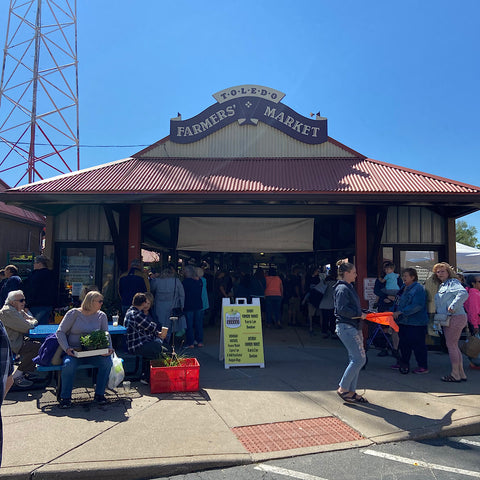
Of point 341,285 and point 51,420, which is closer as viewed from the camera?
point 51,420

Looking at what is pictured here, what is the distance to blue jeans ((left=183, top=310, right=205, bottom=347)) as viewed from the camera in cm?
836

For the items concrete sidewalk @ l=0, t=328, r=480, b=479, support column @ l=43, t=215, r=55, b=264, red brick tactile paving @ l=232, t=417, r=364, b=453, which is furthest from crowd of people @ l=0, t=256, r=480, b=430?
support column @ l=43, t=215, r=55, b=264

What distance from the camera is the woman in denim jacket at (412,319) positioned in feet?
20.8

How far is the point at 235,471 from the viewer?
11.6 feet

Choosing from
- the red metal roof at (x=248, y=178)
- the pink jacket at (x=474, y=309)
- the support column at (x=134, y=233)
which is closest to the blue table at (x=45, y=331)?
the support column at (x=134, y=233)

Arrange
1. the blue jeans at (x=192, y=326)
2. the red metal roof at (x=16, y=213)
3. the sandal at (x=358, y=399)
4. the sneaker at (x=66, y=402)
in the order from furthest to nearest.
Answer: the red metal roof at (x=16, y=213)
the blue jeans at (x=192, y=326)
the sandal at (x=358, y=399)
the sneaker at (x=66, y=402)

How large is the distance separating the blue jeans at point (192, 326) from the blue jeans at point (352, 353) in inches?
152

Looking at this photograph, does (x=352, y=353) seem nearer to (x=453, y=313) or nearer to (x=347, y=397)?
(x=347, y=397)

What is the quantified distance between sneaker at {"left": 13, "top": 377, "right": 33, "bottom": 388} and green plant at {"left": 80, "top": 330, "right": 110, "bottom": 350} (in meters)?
1.24

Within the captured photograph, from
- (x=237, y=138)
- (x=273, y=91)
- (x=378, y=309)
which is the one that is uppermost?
(x=273, y=91)

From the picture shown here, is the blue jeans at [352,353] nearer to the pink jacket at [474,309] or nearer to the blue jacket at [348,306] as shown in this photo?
the blue jacket at [348,306]

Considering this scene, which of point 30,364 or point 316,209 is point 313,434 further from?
point 316,209

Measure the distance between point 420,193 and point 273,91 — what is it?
491 centimetres

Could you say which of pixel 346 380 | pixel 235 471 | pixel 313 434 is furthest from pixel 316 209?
pixel 235 471
